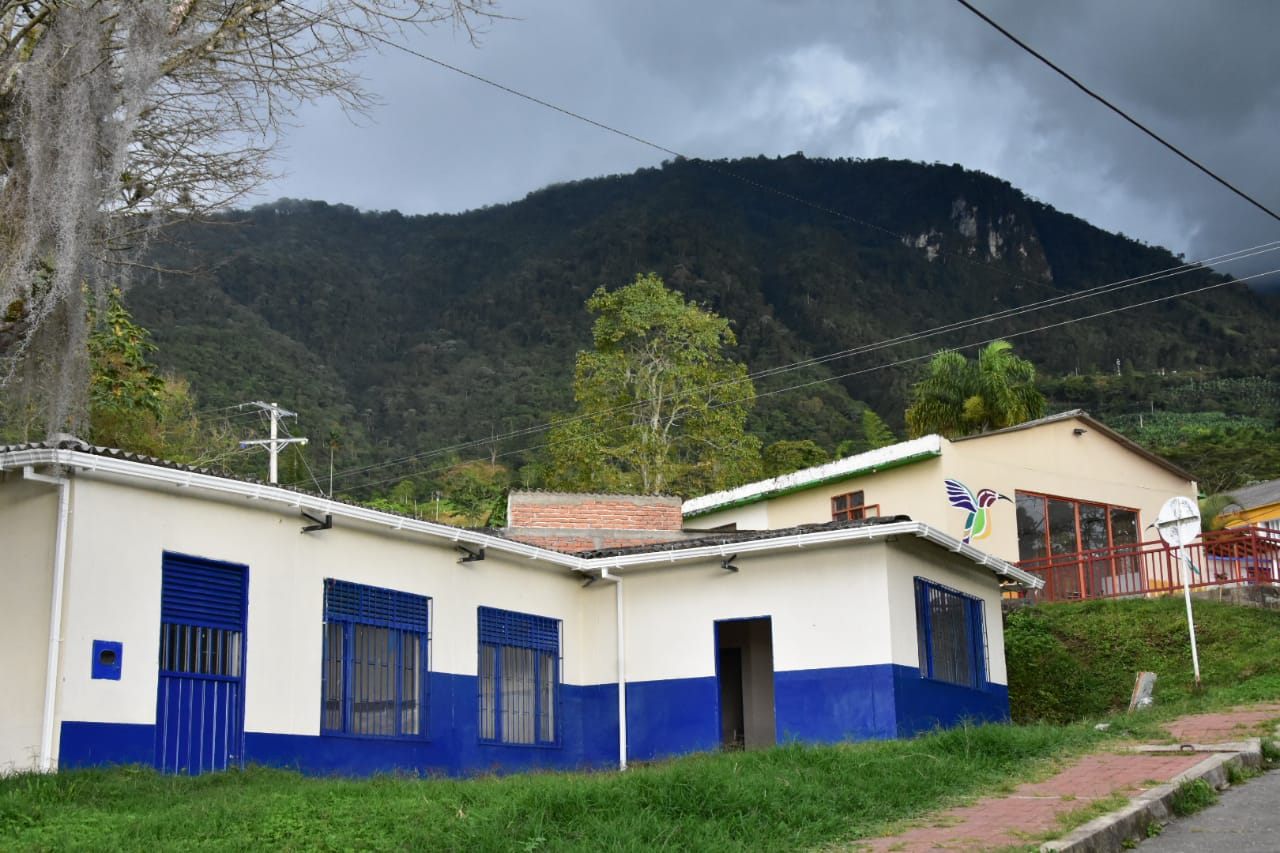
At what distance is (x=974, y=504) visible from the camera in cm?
2658

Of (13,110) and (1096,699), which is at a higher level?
(13,110)

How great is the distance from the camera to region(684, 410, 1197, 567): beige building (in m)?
26.5

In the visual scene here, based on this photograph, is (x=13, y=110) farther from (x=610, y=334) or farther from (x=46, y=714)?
(x=610, y=334)

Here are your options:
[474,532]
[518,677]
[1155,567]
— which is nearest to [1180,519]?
[1155,567]

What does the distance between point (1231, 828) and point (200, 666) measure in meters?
8.74

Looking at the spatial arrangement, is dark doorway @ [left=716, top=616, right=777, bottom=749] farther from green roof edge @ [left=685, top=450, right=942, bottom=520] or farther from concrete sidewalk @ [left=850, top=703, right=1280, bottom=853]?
concrete sidewalk @ [left=850, top=703, right=1280, bottom=853]

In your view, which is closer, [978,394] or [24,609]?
[24,609]

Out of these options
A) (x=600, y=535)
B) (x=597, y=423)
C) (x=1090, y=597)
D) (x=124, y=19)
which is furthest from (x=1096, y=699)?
(x=597, y=423)

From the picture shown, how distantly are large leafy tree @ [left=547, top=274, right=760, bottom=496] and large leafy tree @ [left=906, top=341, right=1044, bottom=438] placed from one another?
514 centimetres

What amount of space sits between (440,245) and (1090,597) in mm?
75087

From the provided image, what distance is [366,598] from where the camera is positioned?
1416 cm

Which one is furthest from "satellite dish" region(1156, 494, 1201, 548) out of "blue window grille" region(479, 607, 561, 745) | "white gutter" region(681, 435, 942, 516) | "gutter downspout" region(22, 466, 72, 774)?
"gutter downspout" region(22, 466, 72, 774)

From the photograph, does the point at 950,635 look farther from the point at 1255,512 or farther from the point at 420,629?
the point at 1255,512

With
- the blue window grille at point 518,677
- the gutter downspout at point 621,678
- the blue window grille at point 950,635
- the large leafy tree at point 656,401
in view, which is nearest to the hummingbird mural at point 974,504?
the blue window grille at point 950,635
